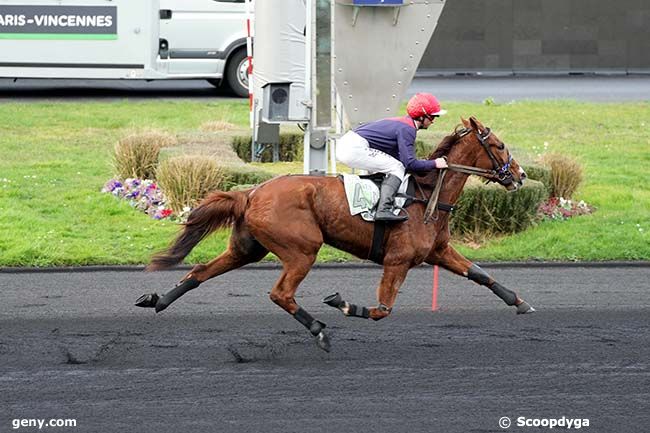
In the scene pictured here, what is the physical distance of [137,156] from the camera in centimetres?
1562

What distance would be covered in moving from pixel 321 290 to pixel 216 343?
2.27 meters

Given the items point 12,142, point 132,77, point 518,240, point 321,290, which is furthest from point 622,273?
point 132,77

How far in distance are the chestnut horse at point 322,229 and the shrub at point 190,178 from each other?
4.20 metres

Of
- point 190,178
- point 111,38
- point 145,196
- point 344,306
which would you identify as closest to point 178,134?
point 145,196

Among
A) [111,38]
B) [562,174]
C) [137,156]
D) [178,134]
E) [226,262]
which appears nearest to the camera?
[226,262]

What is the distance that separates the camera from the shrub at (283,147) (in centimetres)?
1647

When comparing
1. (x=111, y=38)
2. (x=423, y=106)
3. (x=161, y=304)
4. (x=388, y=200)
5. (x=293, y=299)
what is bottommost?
(x=161, y=304)

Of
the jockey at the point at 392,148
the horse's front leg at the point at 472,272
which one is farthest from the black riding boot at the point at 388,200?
the horse's front leg at the point at 472,272

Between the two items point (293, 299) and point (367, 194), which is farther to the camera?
point (367, 194)

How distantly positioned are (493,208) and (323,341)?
5029mm

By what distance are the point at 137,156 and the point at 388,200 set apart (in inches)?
271

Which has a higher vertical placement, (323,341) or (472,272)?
(472,272)

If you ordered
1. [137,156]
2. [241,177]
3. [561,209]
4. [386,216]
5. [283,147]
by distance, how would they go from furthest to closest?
1. [283,147]
2. [137,156]
3. [561,209]
4. [241,177]
5. [386,216]

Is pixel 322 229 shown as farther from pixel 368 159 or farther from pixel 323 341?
pixel 323 341
